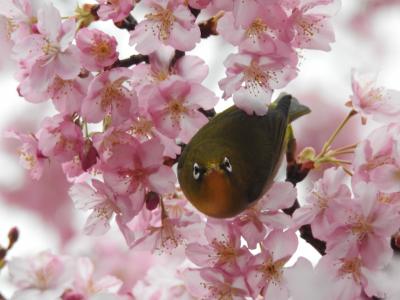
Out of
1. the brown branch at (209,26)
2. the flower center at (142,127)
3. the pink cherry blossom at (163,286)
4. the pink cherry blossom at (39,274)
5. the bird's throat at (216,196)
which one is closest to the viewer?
the bird's throat at (216,196)

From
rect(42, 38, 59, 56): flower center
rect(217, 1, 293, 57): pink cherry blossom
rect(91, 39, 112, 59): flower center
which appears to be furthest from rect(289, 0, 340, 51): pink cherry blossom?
rect(42, 38, 59, 56): flower center

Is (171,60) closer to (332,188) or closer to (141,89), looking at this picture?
(141,89)

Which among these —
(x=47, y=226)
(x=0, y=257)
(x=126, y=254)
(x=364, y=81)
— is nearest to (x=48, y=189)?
(x=47, y=226)

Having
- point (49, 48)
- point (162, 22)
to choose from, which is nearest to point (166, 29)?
point (162, 22)

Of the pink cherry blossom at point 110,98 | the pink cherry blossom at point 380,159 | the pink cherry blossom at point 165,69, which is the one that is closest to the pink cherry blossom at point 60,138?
the pink cherry blossom at point 110,98

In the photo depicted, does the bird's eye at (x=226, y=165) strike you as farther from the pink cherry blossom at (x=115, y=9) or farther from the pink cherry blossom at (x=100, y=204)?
the pink cherry blossom at (x=115, y=9)

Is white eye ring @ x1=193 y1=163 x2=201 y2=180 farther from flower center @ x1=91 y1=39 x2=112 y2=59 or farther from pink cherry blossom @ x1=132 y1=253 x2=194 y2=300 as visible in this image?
pink cherry blossom @ x1=132 y1=253 x2=194 y2=300
